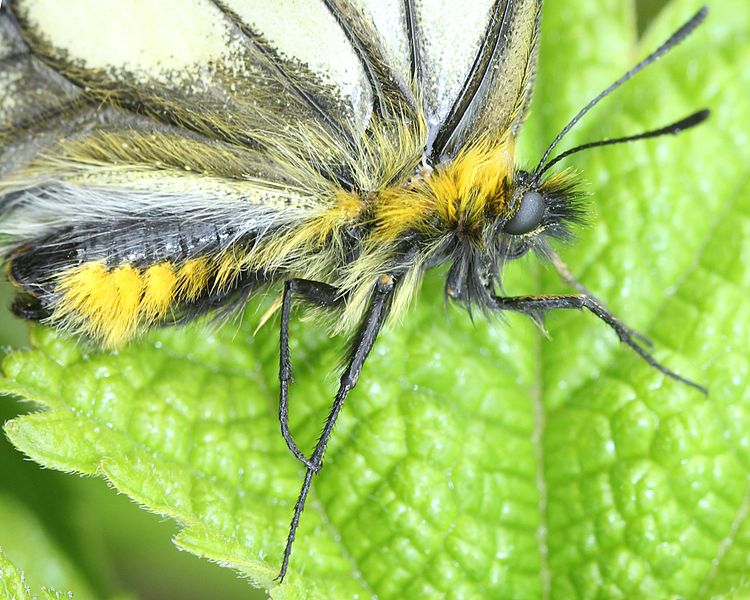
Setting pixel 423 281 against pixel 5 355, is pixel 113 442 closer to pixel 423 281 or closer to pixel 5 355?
pixel 5 355

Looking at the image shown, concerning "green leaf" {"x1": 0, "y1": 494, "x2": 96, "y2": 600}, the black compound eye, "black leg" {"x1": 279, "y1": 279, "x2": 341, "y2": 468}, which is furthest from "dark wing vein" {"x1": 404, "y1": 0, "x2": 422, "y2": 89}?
"green leaf" {"x1": 0, "y1": 494, "x2": 96, "y2": 600}

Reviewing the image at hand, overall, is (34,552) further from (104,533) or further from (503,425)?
(503,425)

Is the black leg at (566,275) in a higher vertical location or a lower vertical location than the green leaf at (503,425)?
higher

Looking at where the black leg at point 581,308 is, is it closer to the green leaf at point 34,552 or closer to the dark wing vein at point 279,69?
the dark wing vein at point 279,69

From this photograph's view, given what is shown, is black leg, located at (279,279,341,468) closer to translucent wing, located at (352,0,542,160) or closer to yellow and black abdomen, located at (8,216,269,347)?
yellow and black abdomen, located at (8,216,269,347)

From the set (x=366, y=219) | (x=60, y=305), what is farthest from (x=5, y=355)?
(x=366, y=219)

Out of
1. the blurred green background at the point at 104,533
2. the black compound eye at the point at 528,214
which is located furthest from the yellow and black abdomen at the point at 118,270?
the black compound eye at the point at 528,214
